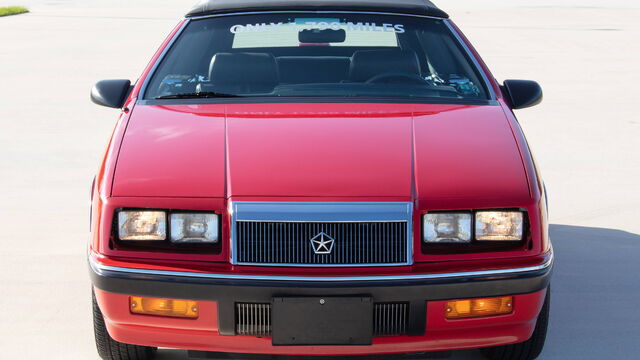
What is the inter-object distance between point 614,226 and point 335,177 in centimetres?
312

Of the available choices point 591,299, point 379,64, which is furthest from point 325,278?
point 591,299

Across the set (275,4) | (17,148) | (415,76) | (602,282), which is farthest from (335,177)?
(17,148)

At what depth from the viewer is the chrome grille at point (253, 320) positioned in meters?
3.42

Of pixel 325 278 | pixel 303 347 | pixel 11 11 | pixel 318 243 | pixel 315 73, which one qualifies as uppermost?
pixel 315 73

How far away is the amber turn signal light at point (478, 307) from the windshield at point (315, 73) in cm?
127

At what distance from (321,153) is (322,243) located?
47 centimetres

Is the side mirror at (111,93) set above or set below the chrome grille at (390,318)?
above

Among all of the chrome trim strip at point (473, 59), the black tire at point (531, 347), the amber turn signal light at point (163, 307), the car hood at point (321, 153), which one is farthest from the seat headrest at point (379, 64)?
the amber turn signal light at point (163, 307)

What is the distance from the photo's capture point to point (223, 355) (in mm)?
3803

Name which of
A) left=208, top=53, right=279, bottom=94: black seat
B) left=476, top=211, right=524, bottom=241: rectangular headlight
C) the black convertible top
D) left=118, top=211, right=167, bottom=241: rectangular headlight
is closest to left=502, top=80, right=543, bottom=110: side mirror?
the black convertible top

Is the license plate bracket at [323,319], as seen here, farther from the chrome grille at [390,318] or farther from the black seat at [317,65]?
the black seat at [317,65]

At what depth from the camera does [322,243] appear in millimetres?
3430

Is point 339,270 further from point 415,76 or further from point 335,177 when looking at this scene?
point 415,76

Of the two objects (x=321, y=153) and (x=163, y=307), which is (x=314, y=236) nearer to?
(x=321, y=153)
